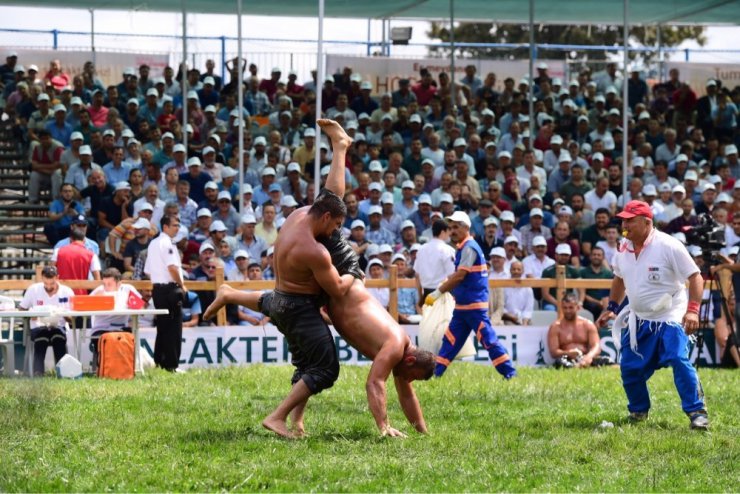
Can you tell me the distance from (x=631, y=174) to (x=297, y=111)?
5961mm

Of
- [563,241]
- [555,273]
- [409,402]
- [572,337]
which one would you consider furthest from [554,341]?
[409,402]

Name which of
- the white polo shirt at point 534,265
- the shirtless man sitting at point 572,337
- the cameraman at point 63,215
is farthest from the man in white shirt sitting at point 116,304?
the white polo shirt at point 534,265

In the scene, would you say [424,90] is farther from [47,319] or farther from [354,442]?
[354,442]

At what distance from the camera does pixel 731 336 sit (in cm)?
1606

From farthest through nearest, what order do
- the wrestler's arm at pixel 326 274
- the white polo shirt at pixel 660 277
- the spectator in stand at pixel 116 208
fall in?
the spectator in stand at pixel 116 208 → the white polo shirt at pixel 660 277 → the wrestler's arm at pixel 326 274

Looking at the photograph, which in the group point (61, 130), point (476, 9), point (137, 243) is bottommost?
point (137, 243)

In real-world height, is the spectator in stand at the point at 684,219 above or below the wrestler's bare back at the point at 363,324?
above

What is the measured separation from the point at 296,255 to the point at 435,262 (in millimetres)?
7090

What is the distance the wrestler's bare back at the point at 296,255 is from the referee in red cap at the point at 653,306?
252 centimetres

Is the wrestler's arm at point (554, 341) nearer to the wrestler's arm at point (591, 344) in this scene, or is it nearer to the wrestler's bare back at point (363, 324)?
the wrestler's arm at point (591, 344)

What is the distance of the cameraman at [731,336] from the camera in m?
15.6

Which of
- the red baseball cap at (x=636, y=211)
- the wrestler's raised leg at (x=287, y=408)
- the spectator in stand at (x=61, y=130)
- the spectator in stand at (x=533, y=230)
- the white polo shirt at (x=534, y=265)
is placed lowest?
the wrestler's raised leg at (x=287, y=408)

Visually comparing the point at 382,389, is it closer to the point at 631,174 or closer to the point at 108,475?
the point at 108,475

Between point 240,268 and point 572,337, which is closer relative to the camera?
point 572,337
